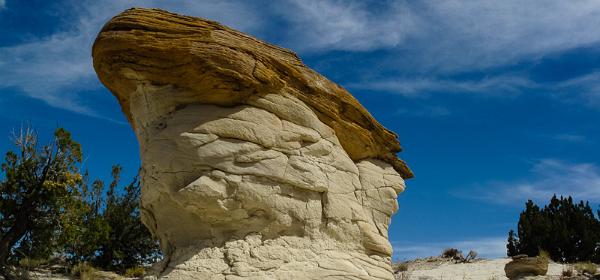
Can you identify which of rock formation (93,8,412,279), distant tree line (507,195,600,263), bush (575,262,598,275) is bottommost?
rock formation (93,8,412,279)

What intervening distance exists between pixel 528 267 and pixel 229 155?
13131mm

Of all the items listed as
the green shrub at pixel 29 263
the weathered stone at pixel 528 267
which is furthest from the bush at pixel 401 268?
the green shrub at pixel 29 263

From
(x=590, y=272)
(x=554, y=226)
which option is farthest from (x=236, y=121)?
(x=554, y=226)

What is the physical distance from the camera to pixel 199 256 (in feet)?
25.8

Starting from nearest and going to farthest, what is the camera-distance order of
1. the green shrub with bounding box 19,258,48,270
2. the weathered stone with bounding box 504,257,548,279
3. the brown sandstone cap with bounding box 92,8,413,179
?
the brown sandstone cap with bounding box 92,8,413,179 < the weathered stone with bounding box 504,257,548,279 < the green shrub with bounding box 19,258,48,270

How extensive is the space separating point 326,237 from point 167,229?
2.05m

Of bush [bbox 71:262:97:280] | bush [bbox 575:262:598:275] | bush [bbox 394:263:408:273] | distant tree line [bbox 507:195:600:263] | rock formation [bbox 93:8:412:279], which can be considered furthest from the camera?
distant tree line [bbox 507:195:600:263]

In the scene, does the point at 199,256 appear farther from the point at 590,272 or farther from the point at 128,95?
the point at 590,272

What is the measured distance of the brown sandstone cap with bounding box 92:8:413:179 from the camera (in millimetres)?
7992

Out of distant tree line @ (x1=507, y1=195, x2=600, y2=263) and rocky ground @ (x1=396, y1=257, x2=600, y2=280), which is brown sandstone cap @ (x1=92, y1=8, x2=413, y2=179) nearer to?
rocky ground @ (x1=396, y1=257, x2=600, y2=280)

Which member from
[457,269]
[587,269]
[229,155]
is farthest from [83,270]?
[587,269]

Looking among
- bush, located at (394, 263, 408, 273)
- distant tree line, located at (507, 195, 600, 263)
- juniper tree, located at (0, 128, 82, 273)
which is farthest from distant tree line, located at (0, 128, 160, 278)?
distant tree line, located at (507, 195, 600, 263)

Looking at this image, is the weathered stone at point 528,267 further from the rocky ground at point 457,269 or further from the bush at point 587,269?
the bush at point 587,269

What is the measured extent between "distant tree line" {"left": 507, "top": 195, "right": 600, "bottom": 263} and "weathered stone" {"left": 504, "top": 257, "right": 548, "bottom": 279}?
889 centimetres
